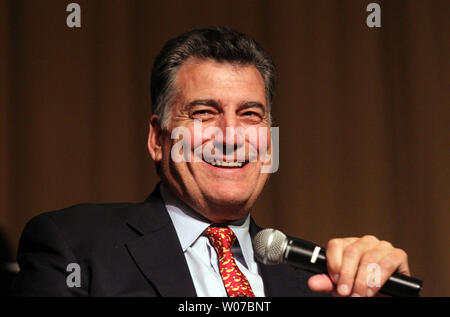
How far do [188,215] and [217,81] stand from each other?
415 mm

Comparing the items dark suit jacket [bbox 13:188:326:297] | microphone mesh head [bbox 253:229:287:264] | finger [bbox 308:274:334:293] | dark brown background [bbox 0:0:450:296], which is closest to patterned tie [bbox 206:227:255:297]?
dark suit jacket [bbox 13:188:326:297]

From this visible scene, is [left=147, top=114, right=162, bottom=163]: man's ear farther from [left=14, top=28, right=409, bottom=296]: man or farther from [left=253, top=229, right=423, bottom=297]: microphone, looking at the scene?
[left=253, top=229, right=423, bottom=297]: microphone

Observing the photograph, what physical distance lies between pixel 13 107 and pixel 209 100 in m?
0.89

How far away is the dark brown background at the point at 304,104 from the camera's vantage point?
89.0 inches

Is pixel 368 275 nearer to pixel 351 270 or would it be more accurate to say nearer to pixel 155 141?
pixel 351 270

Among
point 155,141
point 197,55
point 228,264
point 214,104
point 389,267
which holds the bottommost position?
point 228,264

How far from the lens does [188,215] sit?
179cm

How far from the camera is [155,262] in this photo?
157cm

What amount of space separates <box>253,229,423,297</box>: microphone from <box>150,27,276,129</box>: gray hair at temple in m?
0.65

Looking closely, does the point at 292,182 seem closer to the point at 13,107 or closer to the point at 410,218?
the point at 410,218

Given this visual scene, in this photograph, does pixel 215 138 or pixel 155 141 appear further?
pixel 155 141

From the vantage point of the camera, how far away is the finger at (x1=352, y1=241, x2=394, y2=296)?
1.22 metres

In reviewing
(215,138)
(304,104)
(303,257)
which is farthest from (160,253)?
(304,104)
